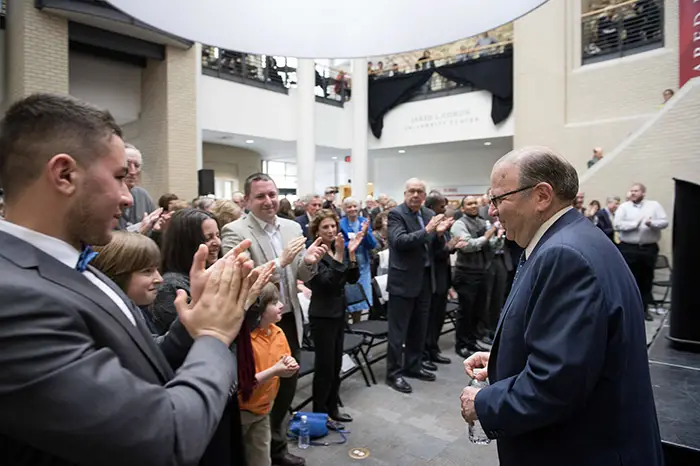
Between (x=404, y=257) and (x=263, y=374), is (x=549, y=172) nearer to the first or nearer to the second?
(x=263, y=374)

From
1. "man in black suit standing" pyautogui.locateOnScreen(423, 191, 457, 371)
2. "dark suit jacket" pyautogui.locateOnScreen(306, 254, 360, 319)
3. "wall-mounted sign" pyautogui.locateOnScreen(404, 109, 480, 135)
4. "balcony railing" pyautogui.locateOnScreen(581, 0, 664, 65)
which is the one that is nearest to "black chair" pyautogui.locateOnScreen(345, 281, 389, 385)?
"man in black suit standing" pyautogui.locateOnScreen(423, 191, 457, 371)

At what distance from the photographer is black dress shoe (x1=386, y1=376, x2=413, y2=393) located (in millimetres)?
3941

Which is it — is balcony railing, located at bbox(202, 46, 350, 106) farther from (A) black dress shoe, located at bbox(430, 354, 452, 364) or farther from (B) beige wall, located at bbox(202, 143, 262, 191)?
(A) black dress shoe, located at bbox(430, 354, 452, 364)

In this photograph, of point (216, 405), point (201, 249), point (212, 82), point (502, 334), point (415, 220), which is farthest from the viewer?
point (212, 82)

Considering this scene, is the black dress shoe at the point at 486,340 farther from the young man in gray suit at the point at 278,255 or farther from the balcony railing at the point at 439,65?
the balcony railing at the point at 439,65

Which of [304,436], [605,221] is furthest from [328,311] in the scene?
[605,221]

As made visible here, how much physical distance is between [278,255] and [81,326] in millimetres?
2189

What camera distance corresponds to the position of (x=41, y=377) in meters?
0.62

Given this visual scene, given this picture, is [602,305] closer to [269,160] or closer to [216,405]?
[216,405]

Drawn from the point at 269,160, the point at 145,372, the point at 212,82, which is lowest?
the point at 145,372

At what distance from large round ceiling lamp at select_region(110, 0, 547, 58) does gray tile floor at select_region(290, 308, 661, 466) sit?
8.24 feet

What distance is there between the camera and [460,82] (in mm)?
13047

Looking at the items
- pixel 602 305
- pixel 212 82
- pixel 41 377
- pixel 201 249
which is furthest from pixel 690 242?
pixel 212 82

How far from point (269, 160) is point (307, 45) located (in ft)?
53.4
